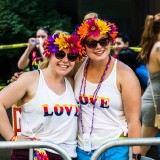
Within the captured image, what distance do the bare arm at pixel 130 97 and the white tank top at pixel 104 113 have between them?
44 mm

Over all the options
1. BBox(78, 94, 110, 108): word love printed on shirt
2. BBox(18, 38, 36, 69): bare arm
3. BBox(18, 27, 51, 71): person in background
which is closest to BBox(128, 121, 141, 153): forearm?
BBox(78, 94, 110, 108): word love printed on shirt

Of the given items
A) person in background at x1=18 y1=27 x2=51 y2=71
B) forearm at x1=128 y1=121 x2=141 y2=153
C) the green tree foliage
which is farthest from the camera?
the green tree foliage

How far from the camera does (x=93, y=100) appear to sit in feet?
11.0

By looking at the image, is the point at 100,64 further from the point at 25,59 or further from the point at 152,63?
the point at 25,59

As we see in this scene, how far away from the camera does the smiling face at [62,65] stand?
3375mm

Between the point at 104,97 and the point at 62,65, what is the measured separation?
1.26ft

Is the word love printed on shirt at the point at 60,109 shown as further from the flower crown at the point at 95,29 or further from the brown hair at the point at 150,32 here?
the brown hair at the point at 150,32

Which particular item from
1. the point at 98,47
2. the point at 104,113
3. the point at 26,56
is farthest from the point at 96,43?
the point at 26,56

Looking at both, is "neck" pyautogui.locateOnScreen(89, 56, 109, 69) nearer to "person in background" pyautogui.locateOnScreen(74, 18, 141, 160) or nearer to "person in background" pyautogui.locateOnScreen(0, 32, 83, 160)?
"person in background" pyautogui.locateOnScreen(74, 18, 141, 160)

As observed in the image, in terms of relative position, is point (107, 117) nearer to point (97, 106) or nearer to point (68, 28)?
point (97, 106)

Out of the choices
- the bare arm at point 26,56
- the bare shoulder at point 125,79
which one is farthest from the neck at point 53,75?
the bare arm at point 26,56

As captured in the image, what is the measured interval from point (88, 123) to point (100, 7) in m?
7.25

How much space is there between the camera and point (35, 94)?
3.31 m

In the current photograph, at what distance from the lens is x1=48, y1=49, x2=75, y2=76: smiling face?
3.38 meters
